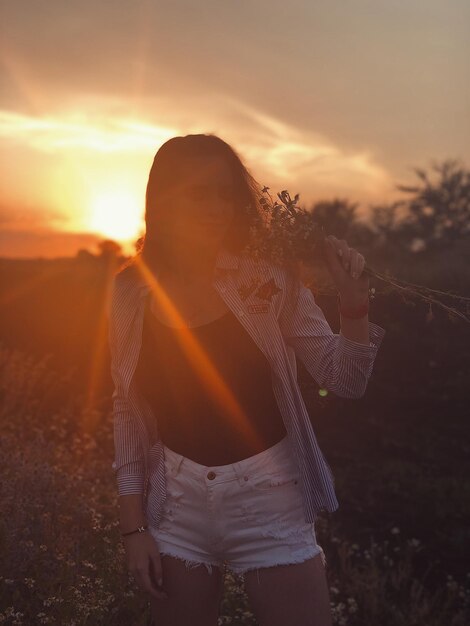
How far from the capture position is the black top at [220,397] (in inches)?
95.6

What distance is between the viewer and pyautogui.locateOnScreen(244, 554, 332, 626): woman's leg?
226 centimetres

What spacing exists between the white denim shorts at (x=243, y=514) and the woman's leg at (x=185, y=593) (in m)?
0.03

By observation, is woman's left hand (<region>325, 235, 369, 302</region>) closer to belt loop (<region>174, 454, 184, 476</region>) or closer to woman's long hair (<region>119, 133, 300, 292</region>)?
woman's long hair (<region>119, 133, 300, 292</region>)

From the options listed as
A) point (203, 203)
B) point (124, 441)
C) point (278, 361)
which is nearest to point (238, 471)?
point (278, 361)

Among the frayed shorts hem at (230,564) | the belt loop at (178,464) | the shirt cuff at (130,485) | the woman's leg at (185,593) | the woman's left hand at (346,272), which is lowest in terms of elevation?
the woman's leg at (185,593)

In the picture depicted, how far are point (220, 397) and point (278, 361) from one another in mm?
242

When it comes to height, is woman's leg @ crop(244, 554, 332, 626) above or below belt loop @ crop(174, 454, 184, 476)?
below

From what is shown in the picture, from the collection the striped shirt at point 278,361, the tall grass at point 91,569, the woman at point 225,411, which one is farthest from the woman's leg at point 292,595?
the tall grass at point 91,569

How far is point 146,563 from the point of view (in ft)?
8.04

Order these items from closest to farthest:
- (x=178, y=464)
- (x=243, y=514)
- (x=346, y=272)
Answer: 1. (x=346, y=272)
2. (x=243, y=514)
3. (x=178, y=464)

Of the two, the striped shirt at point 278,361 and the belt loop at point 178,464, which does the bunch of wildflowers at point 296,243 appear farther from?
the belt loop at point 178,464

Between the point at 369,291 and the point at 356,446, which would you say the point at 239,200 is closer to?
the point at 369,291

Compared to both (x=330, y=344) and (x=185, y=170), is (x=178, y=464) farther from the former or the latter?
(x=185, y=170)

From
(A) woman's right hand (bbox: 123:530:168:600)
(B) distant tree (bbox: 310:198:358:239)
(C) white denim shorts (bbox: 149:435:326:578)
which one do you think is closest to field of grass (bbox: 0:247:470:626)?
(C) white denim shorts (bbox: 149:435:326:578)
